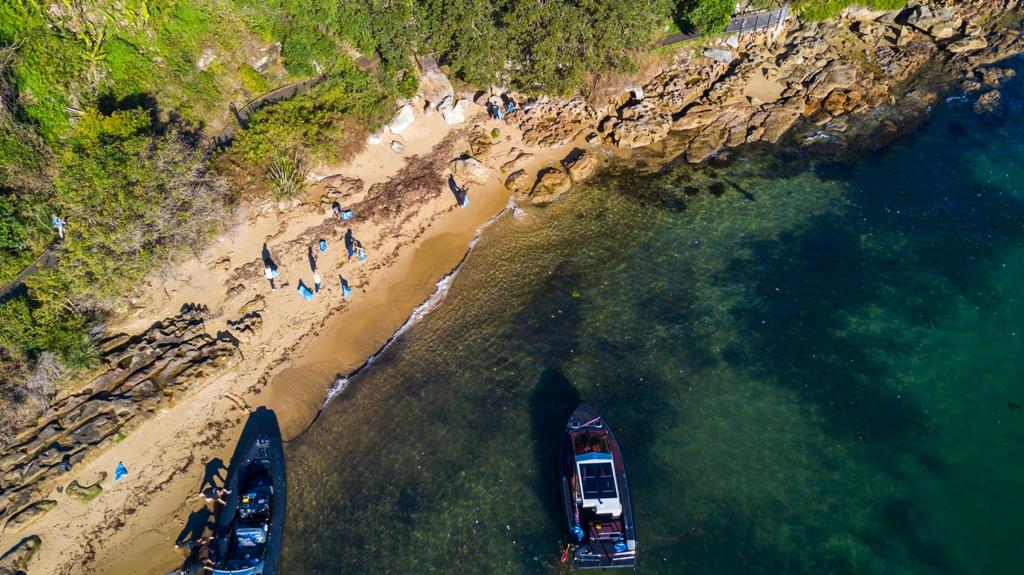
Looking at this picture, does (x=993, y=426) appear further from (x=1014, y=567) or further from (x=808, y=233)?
(x=808, y=233)

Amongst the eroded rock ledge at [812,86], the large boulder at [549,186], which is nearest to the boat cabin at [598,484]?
the large boulder at [549,186]

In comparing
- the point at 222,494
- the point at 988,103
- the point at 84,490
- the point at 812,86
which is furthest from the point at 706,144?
the point at 84,490

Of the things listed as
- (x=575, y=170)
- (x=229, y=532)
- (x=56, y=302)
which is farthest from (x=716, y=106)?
(x=56, y=302)

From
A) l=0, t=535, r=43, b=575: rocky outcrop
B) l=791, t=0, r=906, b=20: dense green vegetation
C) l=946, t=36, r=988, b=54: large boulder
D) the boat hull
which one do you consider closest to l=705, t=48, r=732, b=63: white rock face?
l=791, t=0, r=906, b=20: dense green vegetation

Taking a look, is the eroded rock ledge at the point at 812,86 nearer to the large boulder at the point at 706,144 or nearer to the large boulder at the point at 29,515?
the large boulder at the point at 706,144

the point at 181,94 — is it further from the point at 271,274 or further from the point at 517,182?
the point at 517,182

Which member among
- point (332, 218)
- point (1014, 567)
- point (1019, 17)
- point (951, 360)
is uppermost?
point (1019, 17)
